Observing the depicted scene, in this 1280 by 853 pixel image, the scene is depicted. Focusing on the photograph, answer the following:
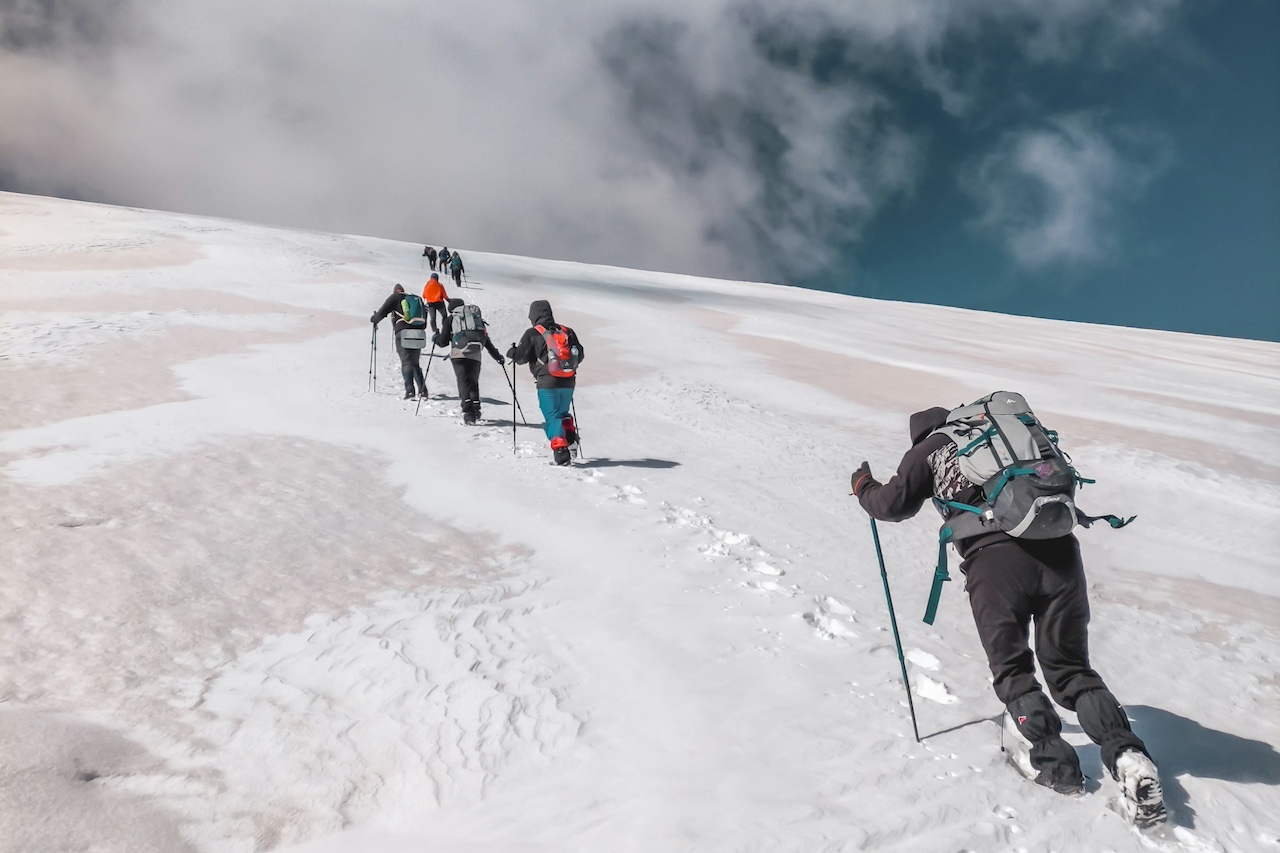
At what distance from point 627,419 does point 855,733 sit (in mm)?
8999

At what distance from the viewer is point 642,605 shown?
559 cm

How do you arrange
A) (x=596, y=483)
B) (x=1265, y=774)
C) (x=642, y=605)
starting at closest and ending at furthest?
1. (x=1265, y=774)
2. (x=642, y=605)
3. (x=596, y=483)

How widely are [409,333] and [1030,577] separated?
1136 cm

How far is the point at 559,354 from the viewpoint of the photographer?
9375 millimetres

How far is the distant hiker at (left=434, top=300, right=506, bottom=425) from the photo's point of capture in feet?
37.0

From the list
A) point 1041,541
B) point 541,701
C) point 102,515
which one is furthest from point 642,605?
point 102,515

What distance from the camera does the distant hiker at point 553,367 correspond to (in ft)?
30.8

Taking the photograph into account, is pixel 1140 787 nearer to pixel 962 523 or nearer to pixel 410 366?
pixel 962 523

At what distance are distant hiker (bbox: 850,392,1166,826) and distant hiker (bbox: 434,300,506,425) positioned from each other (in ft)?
27.4

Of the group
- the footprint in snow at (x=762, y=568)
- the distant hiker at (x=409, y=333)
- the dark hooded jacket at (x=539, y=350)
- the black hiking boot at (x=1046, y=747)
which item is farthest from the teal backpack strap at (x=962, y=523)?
the distant hiker at (x=409, y=333)

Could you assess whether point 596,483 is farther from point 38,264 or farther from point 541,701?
point 38,264

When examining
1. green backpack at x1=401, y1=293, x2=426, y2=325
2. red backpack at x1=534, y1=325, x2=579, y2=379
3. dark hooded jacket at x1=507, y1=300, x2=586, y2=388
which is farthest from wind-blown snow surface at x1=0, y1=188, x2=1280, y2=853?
green backpack at x1=401, y1=293, x2=426, y2=325

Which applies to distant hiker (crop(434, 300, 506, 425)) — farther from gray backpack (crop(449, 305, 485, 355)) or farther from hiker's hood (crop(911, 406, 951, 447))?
hiker's hood (crop(911, 406, 951, 447))

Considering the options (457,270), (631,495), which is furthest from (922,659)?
(457,270)
